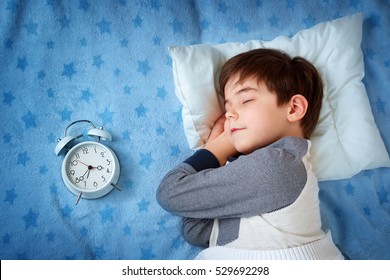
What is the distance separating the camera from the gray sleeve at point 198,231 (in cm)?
118

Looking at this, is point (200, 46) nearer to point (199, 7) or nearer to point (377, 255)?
point (199, 7)

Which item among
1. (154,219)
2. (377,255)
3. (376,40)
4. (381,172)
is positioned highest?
(376,40)

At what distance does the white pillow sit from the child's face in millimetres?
142

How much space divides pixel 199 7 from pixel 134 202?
81cm

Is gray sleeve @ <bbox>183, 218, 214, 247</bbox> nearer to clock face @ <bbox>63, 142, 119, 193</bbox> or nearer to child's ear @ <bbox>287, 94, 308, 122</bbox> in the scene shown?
clock face @ <bbox>63, 142, 119, 193</bbox>

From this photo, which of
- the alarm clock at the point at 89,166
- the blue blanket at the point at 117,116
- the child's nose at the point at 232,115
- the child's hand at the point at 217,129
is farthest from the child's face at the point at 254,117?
the alarm clock at the point at 89,166

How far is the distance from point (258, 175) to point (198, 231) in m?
0.29

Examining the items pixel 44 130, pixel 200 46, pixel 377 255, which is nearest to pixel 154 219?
pixel 44 130


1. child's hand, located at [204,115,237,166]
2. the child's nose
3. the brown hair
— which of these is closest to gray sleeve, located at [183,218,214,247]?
child's hand, located at [204,115,237,166]

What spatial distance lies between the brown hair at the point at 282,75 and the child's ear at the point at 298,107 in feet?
Result: 0.06

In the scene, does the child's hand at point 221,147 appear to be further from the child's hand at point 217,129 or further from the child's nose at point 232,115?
the child's nose at point 232,115

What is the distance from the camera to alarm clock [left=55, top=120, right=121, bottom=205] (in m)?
1.18

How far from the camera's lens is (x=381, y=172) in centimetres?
137

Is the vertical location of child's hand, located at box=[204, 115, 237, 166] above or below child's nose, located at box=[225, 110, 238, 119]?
below
